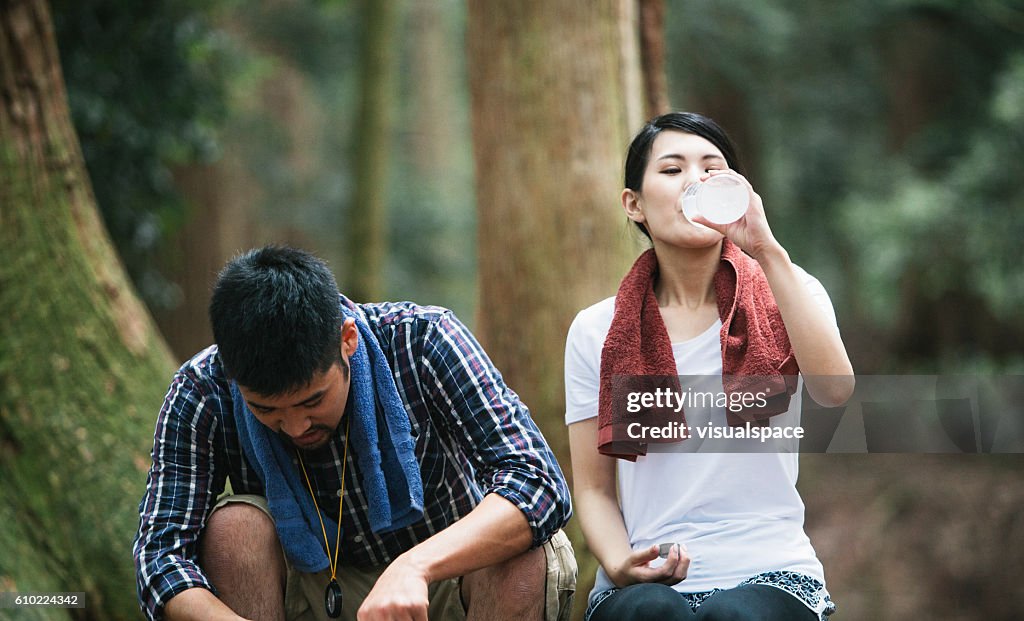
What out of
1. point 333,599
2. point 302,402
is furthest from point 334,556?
point 302,402

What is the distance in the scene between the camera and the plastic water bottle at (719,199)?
8.46 feet

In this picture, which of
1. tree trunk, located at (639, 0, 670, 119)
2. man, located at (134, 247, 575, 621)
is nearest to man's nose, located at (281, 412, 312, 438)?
man, located at (134, 247, 575, 621)

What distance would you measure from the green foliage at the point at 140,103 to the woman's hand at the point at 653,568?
461 cm

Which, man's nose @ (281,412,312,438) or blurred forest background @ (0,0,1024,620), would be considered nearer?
man's nose @ (281,412,312,438)

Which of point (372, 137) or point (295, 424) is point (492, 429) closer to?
point (295, 424)

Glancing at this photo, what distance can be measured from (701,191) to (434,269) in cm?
932

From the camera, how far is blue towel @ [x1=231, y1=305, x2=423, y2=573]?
254cm

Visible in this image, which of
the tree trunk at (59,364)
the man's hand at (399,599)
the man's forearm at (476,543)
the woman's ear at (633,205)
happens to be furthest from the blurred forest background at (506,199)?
the man's hand at (399,599)

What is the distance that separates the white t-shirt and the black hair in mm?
421

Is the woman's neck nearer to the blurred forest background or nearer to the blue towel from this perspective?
the blue towel

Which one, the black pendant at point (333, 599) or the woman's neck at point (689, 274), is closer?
the black pendant at point (333, 599)

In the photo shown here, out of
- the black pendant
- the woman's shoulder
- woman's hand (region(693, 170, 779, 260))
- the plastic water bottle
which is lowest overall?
the black pendant

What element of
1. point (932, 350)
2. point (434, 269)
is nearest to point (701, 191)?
point (932, 350)

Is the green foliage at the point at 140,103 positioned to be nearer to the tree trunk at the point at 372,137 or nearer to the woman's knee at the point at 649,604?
the tree trunk at the point at 372,137
